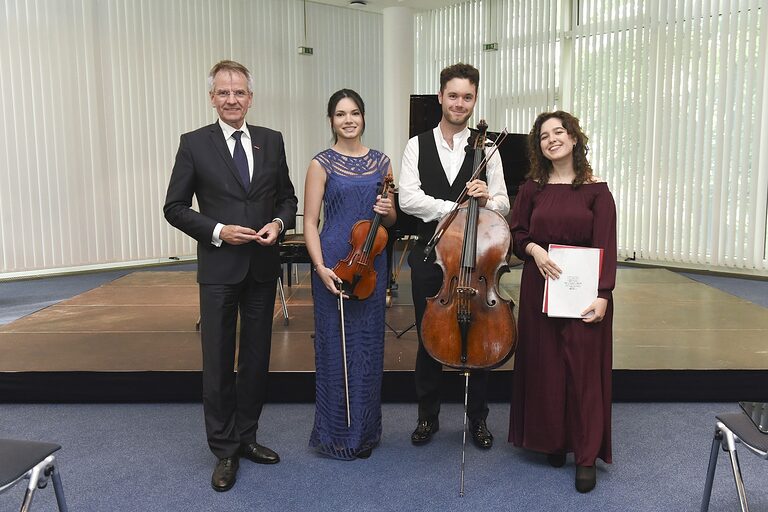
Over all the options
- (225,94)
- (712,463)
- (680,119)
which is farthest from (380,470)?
(680,119)

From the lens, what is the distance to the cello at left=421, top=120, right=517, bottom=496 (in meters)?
2.27

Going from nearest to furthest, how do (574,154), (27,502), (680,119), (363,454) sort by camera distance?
(27,502)
(574,154)
(363,454)
(680,119)

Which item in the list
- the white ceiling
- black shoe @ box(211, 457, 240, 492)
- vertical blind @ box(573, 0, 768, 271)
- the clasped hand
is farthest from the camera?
the white ceiling

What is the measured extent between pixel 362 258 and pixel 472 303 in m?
0.44

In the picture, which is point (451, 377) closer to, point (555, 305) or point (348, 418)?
point (348, 418)

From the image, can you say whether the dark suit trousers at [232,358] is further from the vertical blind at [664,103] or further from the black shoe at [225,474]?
the vertical blind at [664,103]

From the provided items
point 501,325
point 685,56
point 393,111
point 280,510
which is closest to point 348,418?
point 280,510

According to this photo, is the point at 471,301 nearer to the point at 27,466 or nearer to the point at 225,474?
the point at 225,474

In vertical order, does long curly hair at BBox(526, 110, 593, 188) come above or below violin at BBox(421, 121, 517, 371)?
above

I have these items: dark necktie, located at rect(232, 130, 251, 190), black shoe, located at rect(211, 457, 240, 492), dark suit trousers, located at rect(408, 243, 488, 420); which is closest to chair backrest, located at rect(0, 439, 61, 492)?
black shoe, located at rect(211, 457, 240, 492)

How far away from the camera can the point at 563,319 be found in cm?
241

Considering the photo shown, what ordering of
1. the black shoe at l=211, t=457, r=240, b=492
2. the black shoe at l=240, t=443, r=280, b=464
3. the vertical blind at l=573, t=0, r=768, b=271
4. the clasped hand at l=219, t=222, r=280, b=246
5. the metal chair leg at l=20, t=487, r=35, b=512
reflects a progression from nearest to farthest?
the metal chair leg at l=20, t=487, r=35, b=512 < the clasped hand at l=219, t=222, r=280, b=246 < the black shoe at l=211, t=457, r=240, b=492 < the black shoe at l=240, t=443, r=280, b=464 < the vertical blind at l=573, t=0, r=768, b=271

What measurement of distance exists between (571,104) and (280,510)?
6.85 m

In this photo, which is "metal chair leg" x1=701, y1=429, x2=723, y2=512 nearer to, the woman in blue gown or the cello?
the cello
